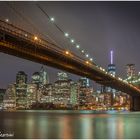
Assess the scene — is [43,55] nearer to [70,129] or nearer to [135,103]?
[70,129]

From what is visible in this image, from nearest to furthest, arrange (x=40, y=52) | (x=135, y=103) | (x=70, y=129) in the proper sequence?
(x=70, y=129) < (x=40, y=52) < (x=135, y=103)

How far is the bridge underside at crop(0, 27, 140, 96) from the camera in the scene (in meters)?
40.7

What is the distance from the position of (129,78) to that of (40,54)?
60.5 meters

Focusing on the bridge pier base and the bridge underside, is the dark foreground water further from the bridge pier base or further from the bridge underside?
the bridge pier base

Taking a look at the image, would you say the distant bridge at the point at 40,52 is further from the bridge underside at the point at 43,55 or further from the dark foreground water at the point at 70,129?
the dark foreground water at the point at 70,129

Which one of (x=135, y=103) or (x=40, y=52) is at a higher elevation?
(x=40, y=52)

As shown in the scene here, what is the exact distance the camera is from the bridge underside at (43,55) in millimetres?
40719

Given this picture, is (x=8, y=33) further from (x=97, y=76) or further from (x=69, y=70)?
(x=97, y=76)

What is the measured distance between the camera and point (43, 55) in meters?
48.0

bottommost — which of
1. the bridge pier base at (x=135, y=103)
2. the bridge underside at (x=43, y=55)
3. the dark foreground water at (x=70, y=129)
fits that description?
the dark foreground water at (x=70, y=129)

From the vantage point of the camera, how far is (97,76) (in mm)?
68438

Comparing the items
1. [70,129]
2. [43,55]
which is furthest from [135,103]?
[70,129]

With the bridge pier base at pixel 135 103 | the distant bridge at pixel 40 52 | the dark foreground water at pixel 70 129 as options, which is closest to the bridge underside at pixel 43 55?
the distant bridge at pixel 40 52

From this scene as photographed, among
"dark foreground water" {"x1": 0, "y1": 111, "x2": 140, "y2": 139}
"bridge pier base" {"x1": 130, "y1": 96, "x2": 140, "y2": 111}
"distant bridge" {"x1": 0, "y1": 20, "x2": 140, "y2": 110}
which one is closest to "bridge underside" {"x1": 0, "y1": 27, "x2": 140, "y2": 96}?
"distant bridge" {"x1": 0, "y1": 20, "x2": 140, "y2": 110}
